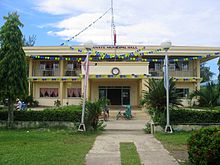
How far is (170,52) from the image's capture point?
107 feet

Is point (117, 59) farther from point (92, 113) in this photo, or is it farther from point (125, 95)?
point (92, 113)

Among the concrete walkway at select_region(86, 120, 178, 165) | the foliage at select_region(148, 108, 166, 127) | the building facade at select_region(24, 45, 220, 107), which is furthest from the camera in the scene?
the building facade at select_region(24, 45, 220, 107)

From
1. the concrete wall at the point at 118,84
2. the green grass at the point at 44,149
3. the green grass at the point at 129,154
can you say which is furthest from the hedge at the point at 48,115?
the concrete wall at the point at 118,84

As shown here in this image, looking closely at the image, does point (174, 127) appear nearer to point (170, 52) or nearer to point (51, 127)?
point (51, 127)

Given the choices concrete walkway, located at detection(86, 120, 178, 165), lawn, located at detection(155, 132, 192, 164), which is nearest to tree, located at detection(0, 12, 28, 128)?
concrete walkway, located at detection(86, 120, 178, 165)

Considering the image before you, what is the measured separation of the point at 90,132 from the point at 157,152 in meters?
5.40

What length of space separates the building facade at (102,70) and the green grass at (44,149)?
59.0 feet

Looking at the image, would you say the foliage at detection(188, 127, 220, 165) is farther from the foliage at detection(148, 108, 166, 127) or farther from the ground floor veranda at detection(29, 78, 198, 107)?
the ground floor veranda at detection(29, 78, 198, 107)

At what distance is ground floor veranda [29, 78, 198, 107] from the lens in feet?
108

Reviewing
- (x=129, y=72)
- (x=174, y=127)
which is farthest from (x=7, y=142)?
(x=129, y=72)

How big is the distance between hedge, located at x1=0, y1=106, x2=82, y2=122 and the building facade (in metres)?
14.3

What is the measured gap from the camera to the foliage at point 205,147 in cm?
598

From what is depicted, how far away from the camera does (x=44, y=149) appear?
926cm

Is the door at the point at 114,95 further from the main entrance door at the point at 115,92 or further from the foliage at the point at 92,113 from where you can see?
the foliage at the point at 92,113
